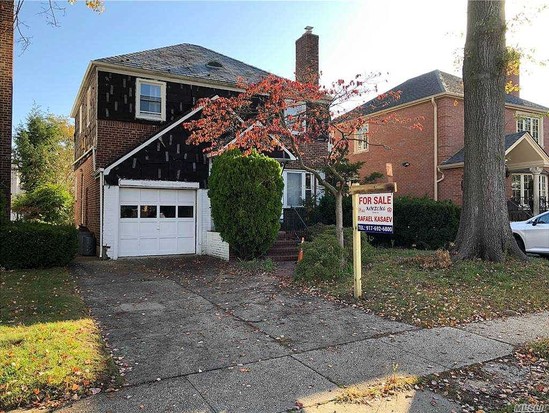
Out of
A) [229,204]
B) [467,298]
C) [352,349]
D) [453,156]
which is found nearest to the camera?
[352,349]

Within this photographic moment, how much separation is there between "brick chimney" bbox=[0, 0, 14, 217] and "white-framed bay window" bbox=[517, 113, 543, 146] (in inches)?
936

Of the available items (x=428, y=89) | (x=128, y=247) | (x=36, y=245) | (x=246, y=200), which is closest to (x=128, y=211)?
(x=128, y=247)

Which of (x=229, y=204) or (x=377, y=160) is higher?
(x=377, y=160)

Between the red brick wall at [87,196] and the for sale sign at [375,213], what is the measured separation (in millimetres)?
10348

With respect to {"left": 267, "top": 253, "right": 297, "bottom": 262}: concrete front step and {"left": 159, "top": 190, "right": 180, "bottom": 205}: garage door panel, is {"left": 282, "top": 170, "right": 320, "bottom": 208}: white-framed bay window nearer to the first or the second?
{"left": 267, "top": 253, "right": 297, "bottom": 262}: concrete front step

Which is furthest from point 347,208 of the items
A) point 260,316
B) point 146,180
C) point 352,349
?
point 352,349

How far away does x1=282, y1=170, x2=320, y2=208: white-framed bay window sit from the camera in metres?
17.5

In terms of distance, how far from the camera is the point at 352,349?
203 inches

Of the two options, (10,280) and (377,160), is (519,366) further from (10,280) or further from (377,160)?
(377,160)

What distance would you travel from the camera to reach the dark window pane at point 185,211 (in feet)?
48.8

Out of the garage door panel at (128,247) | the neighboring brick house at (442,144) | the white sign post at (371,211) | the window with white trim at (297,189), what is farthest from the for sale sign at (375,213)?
the neighboring brick house at (442,144)

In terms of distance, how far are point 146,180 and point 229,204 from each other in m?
3.84

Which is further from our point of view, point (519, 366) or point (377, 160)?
point (377, 160)

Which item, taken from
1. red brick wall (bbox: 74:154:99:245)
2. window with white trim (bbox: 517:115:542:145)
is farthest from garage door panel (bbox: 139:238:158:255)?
window with white trim (bbox: 517:115:542:145)
